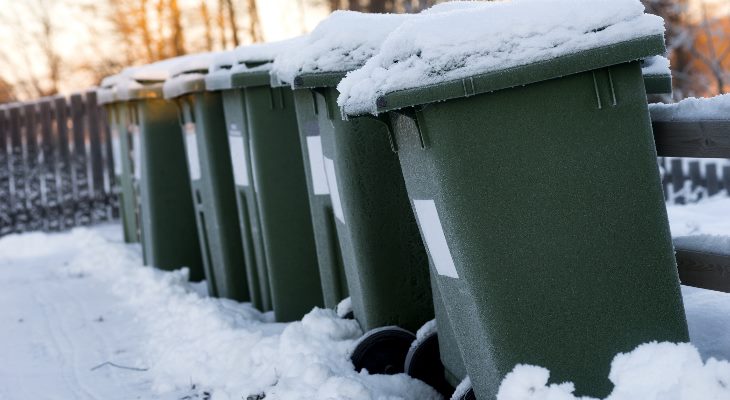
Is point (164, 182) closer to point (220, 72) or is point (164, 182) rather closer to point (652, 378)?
point (220, 72)

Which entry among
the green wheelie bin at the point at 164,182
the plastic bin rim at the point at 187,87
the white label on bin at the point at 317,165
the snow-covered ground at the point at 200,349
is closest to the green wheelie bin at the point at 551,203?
the snow-covered ground at the point at 200,349

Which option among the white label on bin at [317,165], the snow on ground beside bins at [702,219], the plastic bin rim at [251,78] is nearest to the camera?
the white label on bin at [317,165]

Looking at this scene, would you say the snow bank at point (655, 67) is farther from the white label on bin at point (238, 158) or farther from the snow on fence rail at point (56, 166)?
the snow on fence rail at point (56, 166)

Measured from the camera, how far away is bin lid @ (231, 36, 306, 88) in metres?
6.07

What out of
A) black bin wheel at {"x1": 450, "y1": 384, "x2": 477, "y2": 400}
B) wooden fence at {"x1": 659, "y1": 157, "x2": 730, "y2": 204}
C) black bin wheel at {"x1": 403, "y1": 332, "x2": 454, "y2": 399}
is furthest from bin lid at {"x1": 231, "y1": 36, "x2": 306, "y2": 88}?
wooden fence at {"x1": 659, "y1": 157, "x2": 730, "y2": 204}

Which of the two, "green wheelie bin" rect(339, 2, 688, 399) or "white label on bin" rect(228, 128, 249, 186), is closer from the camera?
"green wheelie bin" rect(339, 2, 688, 399)

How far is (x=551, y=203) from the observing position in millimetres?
3434

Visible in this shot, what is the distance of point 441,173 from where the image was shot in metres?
3.43

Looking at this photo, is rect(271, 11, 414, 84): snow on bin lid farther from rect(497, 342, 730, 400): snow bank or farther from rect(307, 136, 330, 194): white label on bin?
rect(497, 342, 730, 400): snow bank

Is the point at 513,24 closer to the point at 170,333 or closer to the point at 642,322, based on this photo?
the point at 642,322

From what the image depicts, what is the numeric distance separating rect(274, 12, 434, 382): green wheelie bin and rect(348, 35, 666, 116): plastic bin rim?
4.32 ft

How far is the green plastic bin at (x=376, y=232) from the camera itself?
4.73 m

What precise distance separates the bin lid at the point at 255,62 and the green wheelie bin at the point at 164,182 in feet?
6.56

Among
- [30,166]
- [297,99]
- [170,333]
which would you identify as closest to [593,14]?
[297,99]
